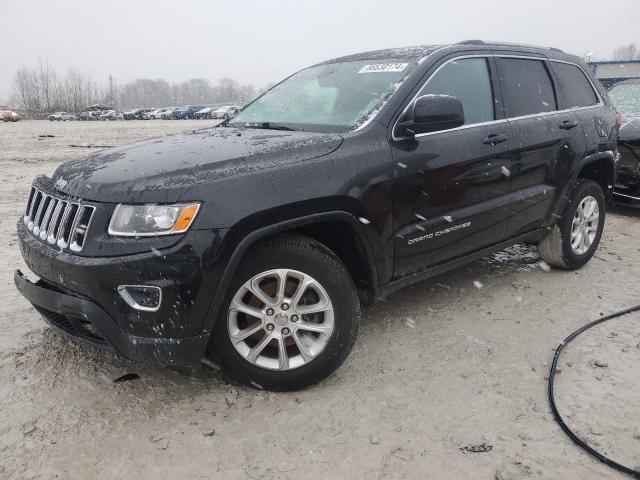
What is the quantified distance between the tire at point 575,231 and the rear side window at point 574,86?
2.21ft

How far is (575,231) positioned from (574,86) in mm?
1236

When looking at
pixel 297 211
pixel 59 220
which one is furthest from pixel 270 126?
pixel 59 220

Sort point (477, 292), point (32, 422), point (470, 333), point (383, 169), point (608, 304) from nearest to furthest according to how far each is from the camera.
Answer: point (32, 422) → point (383, 169) → point (470, 333) → point (608, 304) → point (477, 292)

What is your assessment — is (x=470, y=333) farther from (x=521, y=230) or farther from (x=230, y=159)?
(x=230, y=159)

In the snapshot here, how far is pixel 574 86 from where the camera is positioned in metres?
4.53

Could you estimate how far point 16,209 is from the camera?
6.87 m

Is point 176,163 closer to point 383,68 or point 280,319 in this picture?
point 280,319

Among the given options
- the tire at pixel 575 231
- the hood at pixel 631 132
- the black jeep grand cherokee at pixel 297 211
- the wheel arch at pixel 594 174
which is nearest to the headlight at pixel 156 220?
the black jeep grand cherokee at pixel 297 211

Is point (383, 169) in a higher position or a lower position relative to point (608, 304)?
higher

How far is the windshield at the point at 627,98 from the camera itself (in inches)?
280

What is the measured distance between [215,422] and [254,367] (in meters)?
0.32

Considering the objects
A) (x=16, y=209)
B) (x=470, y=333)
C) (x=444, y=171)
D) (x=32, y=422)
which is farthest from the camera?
(x=16, y=209)

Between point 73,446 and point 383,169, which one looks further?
point 383,169

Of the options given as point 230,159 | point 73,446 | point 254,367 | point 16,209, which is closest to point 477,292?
point 254,367
